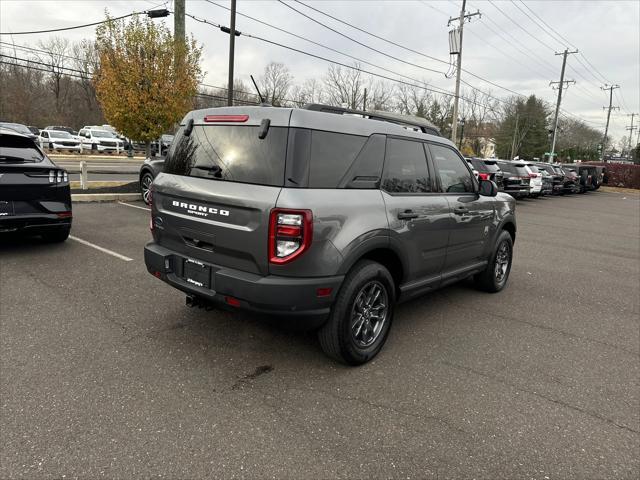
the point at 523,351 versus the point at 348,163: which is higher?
the point at 348,163

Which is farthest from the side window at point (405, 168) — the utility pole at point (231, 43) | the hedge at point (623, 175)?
the hedge at point (623, 175)

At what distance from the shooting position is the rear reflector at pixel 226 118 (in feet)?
10.2

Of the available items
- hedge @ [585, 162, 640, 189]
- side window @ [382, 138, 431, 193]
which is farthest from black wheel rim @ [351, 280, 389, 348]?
hedge @ [585, 162, 640, 189]

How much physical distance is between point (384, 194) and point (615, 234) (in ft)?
36.8

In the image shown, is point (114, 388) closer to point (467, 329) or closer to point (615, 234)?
point (467, 329)

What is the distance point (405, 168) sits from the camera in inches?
145

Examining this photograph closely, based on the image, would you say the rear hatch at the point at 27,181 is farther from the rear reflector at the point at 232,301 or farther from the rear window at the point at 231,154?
the rear reflector at the point at 232,301

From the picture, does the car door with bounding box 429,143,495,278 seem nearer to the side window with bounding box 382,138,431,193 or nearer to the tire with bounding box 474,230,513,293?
the side window with bounding box 382,138,431,193

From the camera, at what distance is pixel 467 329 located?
4.25 metres

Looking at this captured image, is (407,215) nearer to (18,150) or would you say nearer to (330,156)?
(330,156)

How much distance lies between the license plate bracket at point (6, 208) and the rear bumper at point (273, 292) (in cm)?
386

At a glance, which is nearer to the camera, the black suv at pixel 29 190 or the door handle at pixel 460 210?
the door handle at pixel 460 210

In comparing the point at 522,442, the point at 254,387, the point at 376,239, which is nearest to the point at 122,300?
the point at 254,387

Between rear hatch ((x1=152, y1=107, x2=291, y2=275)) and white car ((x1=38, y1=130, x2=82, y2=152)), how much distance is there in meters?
29.9
